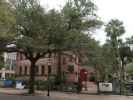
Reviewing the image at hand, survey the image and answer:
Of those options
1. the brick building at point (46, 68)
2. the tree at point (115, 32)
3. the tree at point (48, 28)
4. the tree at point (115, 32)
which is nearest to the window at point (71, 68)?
the brick building at point (46, 68)

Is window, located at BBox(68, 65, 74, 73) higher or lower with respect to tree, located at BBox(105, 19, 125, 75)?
lower

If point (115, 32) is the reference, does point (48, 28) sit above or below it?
below

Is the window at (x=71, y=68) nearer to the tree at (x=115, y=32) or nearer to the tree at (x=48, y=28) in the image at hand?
the tree at (x=115, y=32)

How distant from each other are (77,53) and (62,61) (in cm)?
2379

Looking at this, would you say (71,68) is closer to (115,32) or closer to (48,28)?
(115,32)

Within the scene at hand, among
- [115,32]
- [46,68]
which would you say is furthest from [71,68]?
[115,32]

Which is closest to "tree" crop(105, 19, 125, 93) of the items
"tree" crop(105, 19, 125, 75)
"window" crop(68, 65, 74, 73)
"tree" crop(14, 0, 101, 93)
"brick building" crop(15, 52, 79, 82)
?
"tree" crop(105, 19, 125, 75)

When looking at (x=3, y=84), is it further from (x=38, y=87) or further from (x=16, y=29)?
(x=16, y=29)

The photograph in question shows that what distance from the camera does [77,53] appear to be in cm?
3606

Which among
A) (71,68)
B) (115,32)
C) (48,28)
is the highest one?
(115,32)

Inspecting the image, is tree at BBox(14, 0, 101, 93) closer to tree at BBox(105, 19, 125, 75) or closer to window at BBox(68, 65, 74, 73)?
tree at BBox(105, 19, 125, 75)

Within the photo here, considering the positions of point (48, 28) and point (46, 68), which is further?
point (46, 68)

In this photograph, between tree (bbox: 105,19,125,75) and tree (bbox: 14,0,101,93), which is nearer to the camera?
tree (bbox: 14,0,101,93)

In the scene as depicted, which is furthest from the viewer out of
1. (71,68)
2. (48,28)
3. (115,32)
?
(71,68)
